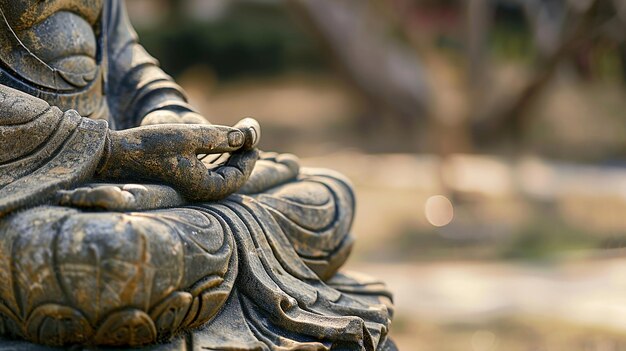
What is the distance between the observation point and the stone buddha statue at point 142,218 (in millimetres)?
2367

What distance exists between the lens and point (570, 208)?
26.0 feet

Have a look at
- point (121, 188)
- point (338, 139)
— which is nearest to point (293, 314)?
point (121, 188)

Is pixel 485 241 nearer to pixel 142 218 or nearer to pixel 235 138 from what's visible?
pixel 235 138

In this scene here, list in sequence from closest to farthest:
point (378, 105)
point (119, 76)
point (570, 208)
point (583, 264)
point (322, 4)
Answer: point (119, 76)
point (583, 264)
point (570, 208)
point (322, 4)
point (378, 105)

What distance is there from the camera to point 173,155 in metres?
2.69

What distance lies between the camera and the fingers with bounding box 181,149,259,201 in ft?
9.07

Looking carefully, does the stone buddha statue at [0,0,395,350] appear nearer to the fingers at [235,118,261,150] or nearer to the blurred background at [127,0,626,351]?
the fingers at [235,118,261,150]

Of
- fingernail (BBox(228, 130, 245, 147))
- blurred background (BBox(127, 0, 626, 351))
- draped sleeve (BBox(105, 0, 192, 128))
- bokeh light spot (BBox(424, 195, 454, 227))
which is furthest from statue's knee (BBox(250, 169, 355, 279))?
bokeh light spot (BBox(424, 195, 454, 227))

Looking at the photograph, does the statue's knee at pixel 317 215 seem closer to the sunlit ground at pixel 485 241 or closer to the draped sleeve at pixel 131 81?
the draped sleeve at pixel 131 81

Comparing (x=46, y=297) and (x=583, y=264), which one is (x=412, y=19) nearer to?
(x=583, y=264)

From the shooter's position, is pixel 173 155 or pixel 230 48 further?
pixel 230 48

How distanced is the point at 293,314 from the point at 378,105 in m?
9.97

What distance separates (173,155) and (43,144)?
366 mm

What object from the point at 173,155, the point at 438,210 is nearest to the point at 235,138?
the point at 173,155
